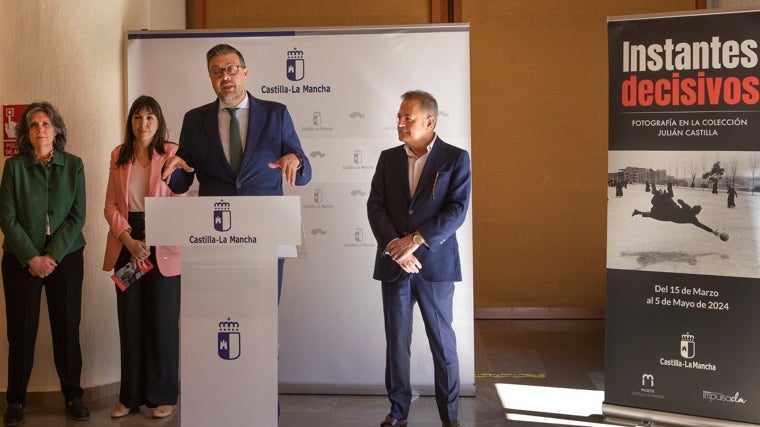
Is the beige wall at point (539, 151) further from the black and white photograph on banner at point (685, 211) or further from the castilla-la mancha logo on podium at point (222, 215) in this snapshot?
the castilla-la mancha logo on podium at point (222, 215)

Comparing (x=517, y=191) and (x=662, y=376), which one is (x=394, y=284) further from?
(x=517, y=191)

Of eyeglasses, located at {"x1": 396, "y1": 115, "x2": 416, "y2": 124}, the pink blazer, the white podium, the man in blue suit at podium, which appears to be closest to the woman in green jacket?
the pink blazer

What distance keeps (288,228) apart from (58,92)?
2.63 m

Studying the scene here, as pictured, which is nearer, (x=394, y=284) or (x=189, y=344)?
(x=189, y=344)

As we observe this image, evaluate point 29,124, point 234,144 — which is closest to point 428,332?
point 234,144

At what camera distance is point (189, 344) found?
3.48 meters

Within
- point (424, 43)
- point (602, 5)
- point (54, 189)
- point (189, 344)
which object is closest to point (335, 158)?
point (424, 43)

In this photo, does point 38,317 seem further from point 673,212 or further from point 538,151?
point 538,151

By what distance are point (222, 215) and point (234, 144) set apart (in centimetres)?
139

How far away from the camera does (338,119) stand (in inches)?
208

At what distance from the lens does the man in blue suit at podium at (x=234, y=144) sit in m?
4.71

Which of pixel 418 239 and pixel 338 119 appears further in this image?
pixel 338 119

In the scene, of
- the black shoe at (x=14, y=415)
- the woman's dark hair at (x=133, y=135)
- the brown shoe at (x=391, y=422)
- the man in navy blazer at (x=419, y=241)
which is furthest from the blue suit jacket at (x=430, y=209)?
the black shoe at (x=14, y=415)

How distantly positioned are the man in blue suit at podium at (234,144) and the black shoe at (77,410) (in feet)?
4.73
